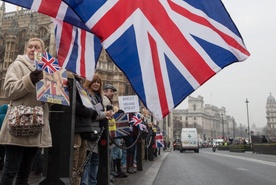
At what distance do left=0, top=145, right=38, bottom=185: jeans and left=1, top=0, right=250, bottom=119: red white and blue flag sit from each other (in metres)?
1.32

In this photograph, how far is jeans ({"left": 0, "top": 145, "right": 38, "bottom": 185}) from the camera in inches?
113

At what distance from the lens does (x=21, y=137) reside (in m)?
2.88

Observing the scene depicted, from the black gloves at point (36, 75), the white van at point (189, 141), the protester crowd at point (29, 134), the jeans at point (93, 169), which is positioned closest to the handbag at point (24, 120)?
the protester crowd at point (29, 134)

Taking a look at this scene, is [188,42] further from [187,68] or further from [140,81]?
[140,81]

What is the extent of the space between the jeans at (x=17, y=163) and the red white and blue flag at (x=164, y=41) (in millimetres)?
1319

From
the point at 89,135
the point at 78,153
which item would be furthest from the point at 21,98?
the point at 78,153

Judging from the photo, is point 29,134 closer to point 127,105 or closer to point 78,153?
point 78,153

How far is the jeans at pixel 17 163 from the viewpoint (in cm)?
288

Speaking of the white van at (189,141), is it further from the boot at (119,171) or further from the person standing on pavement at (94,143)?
the person standing on pavement at (94,143)

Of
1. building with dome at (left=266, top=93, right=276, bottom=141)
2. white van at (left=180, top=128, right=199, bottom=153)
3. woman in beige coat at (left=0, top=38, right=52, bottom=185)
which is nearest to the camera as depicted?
woman in beige coat at (left=0, top=38, right=52, bottom=185)

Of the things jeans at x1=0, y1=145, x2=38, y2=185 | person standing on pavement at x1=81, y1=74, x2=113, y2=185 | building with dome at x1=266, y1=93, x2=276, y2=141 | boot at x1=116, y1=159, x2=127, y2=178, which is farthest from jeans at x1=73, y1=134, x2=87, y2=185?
building with dome at x1=266, y1=93, x2=276, y2=141

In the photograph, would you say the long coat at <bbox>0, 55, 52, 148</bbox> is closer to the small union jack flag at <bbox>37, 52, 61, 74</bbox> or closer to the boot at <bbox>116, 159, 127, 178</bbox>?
the small union jack flag at <bbox>37, 52, 61, 74</bbox>

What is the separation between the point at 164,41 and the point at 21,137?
5.75ft

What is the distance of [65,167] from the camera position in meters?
3.17
